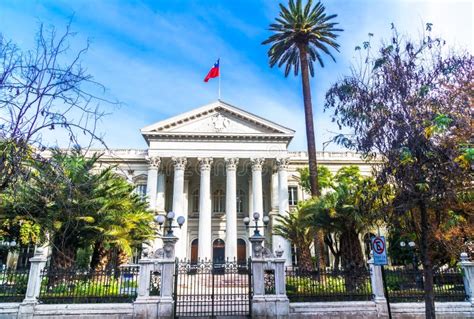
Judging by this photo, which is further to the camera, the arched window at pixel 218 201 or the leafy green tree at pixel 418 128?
the arched window at pixel 218 201

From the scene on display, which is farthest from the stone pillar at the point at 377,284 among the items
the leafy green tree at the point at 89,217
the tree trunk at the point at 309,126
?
the leafy green tree at the point at 89,217

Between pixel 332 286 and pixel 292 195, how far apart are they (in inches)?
971

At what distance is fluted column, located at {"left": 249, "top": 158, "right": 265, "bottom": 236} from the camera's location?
2913 centimetres

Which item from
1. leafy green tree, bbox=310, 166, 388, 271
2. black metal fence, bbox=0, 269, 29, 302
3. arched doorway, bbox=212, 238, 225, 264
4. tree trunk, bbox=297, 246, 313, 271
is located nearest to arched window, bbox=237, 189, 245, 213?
arched doorway, bbox=212, 238, 225, 264

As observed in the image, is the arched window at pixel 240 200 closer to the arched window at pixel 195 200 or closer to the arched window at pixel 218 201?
the arched window at pixel 218 201

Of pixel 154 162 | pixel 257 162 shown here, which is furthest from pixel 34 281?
pixel 257 162

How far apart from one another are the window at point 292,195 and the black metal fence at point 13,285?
90.2ft

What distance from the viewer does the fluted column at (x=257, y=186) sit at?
29133 millimetres

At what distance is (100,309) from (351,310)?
7860 millimetres

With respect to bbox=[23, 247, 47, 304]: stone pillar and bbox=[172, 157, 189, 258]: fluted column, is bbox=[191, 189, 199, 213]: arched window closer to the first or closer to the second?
bbox=[172, 157, 189, 258]: fluted column

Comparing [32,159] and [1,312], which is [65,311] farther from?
[32,159]

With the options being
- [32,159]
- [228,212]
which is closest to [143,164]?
[228,212]

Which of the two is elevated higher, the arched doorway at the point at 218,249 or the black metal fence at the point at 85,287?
the arched doorway at the point at 218,249

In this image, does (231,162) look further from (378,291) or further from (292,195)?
(378,291)
